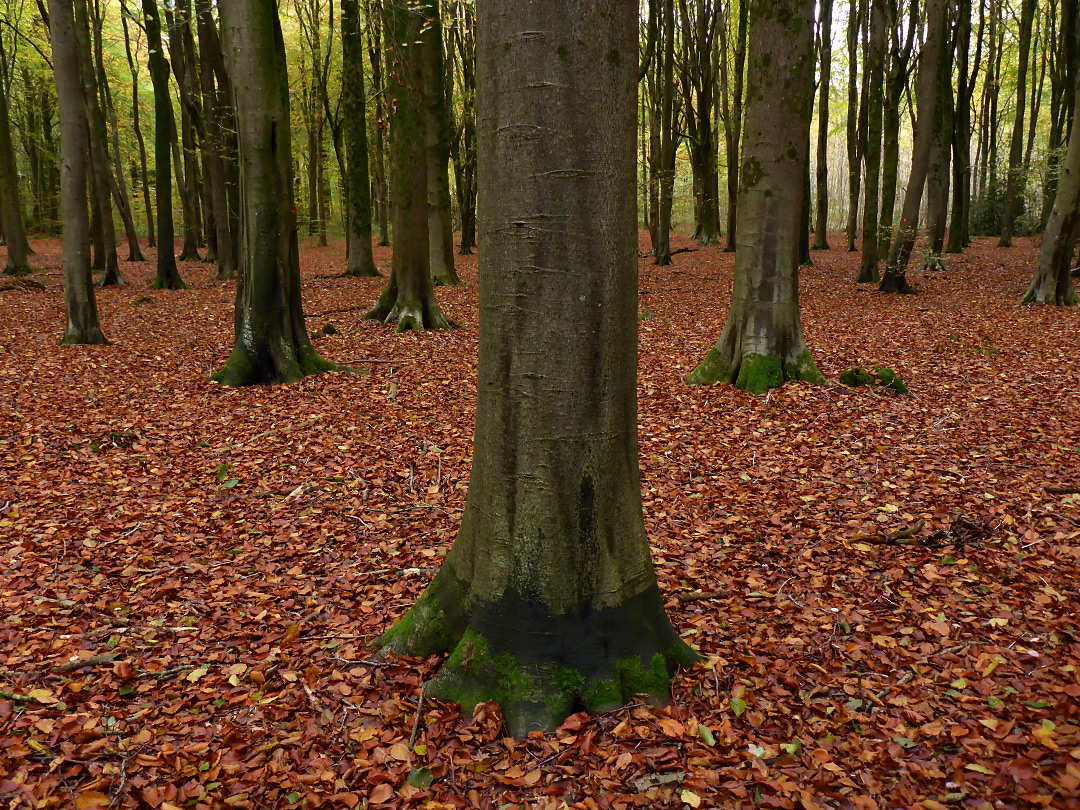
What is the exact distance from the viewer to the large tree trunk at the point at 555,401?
2367 mm

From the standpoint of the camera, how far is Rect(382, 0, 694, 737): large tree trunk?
237 centimetres

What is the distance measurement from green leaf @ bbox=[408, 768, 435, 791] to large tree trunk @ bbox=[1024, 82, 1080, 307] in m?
12.3

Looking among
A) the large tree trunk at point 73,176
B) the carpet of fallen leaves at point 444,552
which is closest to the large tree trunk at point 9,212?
the large tree trunk at point 73,176

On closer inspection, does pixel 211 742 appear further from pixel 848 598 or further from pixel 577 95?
pixel 848 598

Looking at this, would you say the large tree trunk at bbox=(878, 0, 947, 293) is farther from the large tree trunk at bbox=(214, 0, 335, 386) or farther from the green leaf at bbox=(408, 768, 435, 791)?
the green leaf at bbox=(408, 768, 435, 791)

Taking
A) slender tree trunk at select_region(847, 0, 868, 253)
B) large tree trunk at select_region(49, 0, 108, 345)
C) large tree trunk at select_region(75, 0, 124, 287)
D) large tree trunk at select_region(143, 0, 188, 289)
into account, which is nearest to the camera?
large tree trunk at select_region(49, 0, 108, 345)

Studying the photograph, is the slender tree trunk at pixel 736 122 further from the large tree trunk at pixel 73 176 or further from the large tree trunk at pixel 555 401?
the large tree trunk at pixel 555 401

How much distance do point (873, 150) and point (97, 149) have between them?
18011 millimetres

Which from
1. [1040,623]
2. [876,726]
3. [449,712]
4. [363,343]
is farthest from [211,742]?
[363,343]

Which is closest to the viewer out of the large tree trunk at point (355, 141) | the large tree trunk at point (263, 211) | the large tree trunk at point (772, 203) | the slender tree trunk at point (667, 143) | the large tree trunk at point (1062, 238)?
the large tree trunk at point (772, 203)

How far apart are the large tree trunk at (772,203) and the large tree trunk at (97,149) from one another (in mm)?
13752

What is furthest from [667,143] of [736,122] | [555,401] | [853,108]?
[555,401]

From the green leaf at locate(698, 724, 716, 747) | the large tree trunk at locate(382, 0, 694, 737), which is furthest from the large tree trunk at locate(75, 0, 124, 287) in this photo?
the green leaf at locate(698, 724, 716, 747)

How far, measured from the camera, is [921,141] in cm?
1231
